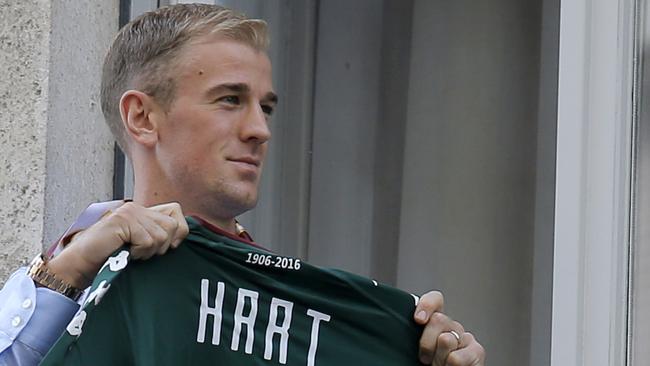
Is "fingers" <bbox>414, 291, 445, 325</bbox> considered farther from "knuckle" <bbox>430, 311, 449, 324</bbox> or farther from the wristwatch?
the wristwatch

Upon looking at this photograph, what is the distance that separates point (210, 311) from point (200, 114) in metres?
0.32

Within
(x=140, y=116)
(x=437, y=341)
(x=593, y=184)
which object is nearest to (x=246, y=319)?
(x=437, y=341)

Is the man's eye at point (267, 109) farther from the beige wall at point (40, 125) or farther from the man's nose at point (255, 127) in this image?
the beige wall at point (40, 125)

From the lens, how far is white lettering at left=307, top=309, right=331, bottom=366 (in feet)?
6.80

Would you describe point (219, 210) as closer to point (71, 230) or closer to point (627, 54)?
point (71, 230)

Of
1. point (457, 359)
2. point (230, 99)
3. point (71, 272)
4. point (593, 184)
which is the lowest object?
point (457, 359)

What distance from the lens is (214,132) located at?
2178mm

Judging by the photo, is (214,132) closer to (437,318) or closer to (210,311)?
(210,311)

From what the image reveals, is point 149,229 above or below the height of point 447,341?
above

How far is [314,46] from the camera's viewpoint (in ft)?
10.4

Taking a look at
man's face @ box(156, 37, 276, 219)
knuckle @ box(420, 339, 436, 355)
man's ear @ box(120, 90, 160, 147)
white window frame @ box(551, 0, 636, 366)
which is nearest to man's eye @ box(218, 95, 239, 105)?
man's face @ box(156, 37, 276, 219)

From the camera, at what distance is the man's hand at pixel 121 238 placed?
77.0 inches

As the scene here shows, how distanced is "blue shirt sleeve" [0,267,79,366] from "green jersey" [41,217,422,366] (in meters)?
0.09

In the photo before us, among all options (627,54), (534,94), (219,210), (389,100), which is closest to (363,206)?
(389,100)
